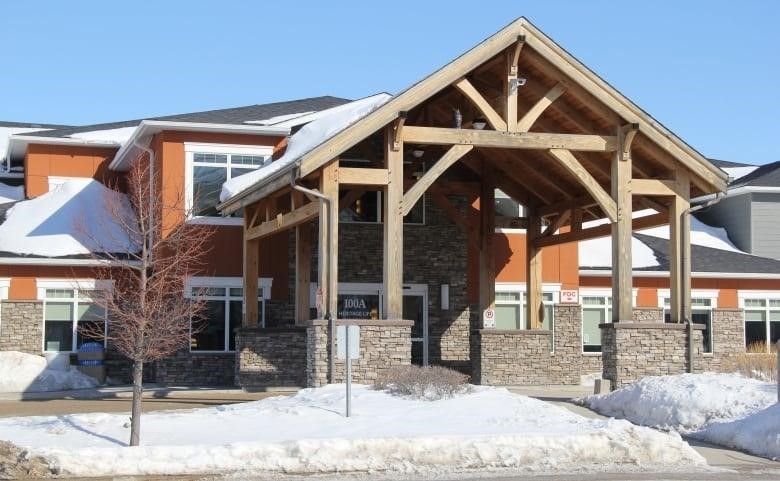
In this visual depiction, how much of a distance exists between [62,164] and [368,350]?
47.4 ft

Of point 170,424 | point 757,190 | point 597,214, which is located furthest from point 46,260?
point 757,190

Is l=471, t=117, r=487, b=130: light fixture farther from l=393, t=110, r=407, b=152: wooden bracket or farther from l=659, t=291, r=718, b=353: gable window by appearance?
l=659, t=291, r=718, b=353: gable window

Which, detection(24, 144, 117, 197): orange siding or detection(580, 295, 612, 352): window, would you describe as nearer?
detection(24, 144, 117, 197): orange siding

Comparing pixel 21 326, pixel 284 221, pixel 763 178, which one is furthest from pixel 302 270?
pixel 763 178

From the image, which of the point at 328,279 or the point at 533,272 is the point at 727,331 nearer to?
the point at 533,272

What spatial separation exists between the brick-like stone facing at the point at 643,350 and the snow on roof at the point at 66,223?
11.7 meters

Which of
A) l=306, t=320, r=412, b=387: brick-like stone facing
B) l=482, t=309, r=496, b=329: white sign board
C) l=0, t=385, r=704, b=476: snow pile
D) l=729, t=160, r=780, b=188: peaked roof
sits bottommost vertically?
l=0, t=385, r=704, b=476: snow pile

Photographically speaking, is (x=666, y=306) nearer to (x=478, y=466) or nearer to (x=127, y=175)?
(x=127, y=175)

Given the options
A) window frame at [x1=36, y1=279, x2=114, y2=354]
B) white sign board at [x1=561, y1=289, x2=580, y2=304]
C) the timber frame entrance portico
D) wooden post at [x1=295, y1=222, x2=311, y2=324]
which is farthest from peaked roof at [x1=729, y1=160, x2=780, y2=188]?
window frame at [x1=36, y1=279, x2=114, y2=354]

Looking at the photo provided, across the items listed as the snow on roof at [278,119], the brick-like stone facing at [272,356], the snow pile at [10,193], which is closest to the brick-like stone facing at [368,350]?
the brick-like stone facing at [272,356]

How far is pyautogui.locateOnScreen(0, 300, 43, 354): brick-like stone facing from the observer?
90.7 feet

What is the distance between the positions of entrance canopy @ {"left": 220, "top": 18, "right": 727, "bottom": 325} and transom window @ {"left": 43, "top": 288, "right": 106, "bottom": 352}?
14.4 ft

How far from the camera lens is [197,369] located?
1094 inches

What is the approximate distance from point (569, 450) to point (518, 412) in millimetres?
3071
